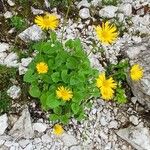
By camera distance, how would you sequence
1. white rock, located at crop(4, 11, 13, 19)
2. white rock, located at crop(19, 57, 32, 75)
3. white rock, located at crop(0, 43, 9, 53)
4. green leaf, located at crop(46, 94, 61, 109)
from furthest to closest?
white rock, located at crop(4, 11, 13, 19), white rock, located at crop(0, 43, 9, 53), white rock, located at crop(19, 57, 32, 75), green leaf, located at crop(46, 94, 61, 109)

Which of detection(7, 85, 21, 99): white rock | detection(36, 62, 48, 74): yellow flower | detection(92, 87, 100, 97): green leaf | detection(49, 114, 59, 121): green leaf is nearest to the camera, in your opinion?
detection(36, 62, 48, 74): yellow flower

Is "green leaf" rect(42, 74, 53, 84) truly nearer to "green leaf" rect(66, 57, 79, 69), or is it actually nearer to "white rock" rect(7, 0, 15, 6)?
"green leaf" rect(66, 57, 79, 69)

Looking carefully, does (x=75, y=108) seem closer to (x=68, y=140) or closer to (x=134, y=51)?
(x=68, y=140)

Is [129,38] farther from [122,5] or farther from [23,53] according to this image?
[23,53]

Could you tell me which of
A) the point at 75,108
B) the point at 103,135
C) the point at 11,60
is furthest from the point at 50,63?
the point at 103,135

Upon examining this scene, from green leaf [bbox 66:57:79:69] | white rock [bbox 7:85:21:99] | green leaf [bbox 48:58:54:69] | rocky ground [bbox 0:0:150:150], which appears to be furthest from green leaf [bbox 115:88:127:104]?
white rock [bbox 7:85:21:99]

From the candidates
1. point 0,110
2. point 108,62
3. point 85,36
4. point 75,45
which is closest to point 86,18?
point 85,36

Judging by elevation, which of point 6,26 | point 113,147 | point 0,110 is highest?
point 6,26
